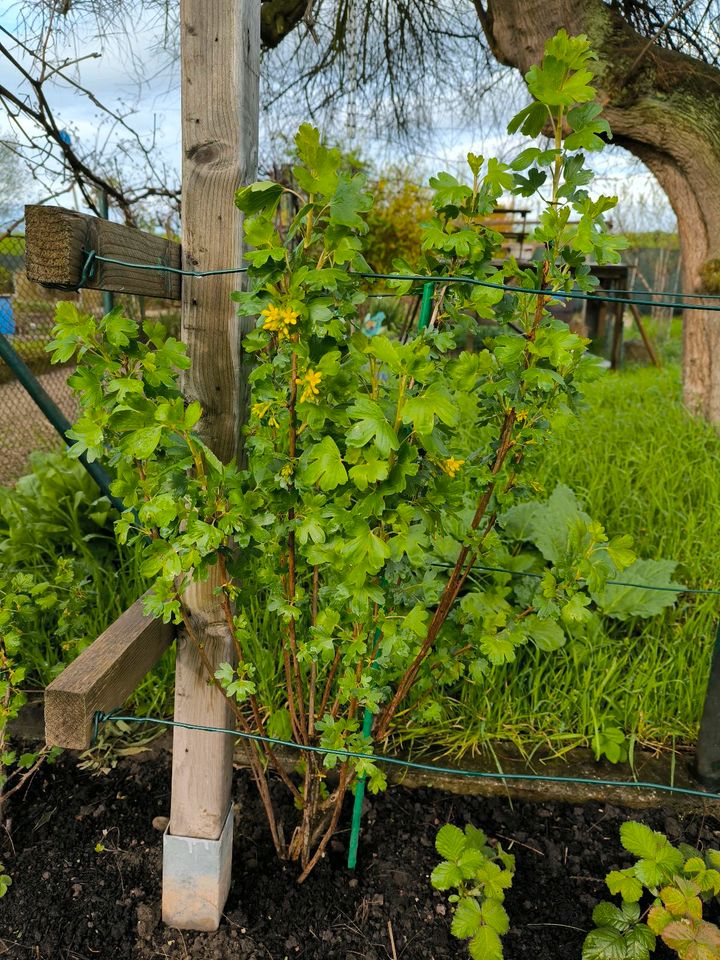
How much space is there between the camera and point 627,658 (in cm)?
211

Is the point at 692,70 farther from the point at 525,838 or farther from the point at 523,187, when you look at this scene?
the point at 525,838

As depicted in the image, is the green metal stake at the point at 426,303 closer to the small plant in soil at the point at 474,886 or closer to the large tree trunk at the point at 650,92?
the small plant in soil at the point at 474,886

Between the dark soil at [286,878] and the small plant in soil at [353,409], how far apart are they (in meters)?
0.47

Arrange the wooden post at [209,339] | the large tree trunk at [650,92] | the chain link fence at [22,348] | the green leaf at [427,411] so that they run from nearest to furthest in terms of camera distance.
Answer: the green leaf at [427,411] < the wooden post at [209,339] < the chain link fence at [22,348] < the large tree trunk at [650,92]

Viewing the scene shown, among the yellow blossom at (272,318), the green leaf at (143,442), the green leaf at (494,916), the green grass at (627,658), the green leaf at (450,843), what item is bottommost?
the green leaf at (494,916)

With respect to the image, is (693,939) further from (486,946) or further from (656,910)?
(486,946)

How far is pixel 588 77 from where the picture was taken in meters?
0.95

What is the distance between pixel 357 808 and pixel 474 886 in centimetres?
34

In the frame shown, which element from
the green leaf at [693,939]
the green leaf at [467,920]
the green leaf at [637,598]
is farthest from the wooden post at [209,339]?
the green leaf at [637,598]

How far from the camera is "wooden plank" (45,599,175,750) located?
3.62 feet

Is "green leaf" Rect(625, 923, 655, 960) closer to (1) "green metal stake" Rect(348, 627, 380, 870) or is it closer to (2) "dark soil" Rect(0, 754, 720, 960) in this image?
(2) "dark soil" Rect(0, 754, 720, 960)

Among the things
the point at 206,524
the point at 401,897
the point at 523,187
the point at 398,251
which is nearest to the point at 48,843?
the point at 401,897

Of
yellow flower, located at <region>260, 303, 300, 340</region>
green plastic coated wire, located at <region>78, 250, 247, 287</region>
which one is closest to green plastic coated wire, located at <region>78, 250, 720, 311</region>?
green plastic coated wire, located at <region>78, 250, 247, 287</region>

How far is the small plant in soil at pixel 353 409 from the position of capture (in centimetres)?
97
